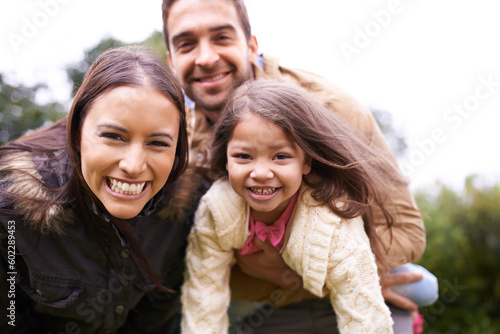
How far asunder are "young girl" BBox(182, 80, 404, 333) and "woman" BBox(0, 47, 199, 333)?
0.23m

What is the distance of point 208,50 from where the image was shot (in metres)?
2.99

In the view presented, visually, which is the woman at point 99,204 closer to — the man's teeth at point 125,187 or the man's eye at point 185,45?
the man's teeth at point 125,187

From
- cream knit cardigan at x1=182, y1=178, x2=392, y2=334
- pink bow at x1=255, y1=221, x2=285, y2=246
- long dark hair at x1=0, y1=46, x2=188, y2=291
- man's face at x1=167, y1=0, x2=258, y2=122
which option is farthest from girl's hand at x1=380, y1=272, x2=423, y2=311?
man's face at x1=167, y1=0, x2=258, y2=122

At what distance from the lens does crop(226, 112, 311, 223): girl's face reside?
7.52 ft

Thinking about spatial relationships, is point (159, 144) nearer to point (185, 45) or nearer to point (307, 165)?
point (307, 165)

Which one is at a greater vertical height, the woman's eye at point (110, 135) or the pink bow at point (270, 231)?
the woman's eye at point (110, 135)

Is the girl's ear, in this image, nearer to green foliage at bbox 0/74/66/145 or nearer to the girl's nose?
the girl's nose

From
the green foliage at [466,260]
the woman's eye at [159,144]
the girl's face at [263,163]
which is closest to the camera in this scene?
the woman's eye at [159,144]

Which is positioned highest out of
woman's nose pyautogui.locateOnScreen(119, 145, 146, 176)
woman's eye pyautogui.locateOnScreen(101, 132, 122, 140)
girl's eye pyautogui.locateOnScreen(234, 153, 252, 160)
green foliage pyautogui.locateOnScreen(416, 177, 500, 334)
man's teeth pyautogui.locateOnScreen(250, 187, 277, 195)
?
woman's eye pyautogui.locateOnScreen(101, 132, 122, 140)

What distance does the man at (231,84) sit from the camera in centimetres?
287

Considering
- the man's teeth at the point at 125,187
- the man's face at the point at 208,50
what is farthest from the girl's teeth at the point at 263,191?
the man's face at the point at 208,50

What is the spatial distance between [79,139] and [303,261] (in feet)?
4.33

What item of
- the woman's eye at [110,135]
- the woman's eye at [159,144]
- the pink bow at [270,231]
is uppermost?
the woman's eye at [110,135]

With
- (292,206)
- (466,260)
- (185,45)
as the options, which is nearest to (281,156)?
(292,206)
